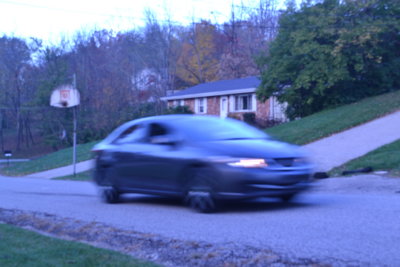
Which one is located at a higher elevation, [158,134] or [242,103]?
[242,103]

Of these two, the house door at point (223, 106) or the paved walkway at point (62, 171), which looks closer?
the paved walkway at point (62, 171)

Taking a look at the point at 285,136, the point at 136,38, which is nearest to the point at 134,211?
the point at 285,136

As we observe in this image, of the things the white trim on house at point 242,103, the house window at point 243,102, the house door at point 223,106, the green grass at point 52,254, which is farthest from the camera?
the house door at point 223,106

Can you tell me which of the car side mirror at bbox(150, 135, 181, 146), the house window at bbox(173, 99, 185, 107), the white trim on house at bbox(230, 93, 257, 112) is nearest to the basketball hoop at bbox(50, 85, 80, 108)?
the car side mirror at bbox(150, 135, 181, 146)

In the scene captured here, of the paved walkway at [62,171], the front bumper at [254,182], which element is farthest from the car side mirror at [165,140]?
the paved walkway at [62,171]

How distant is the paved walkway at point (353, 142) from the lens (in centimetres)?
1889

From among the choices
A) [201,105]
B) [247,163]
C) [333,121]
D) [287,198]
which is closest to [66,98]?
[333,121]

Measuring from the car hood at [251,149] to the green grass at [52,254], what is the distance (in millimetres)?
2747

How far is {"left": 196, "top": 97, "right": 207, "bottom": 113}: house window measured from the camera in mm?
42875

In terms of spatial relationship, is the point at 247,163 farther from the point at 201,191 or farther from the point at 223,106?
the point at 223,106

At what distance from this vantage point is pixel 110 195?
435 inches

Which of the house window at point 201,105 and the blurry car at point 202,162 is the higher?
the house window at point 201,105

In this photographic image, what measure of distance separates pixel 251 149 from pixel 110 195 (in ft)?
12.0

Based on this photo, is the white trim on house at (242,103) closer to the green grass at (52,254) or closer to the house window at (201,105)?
the house window at (201,105)
